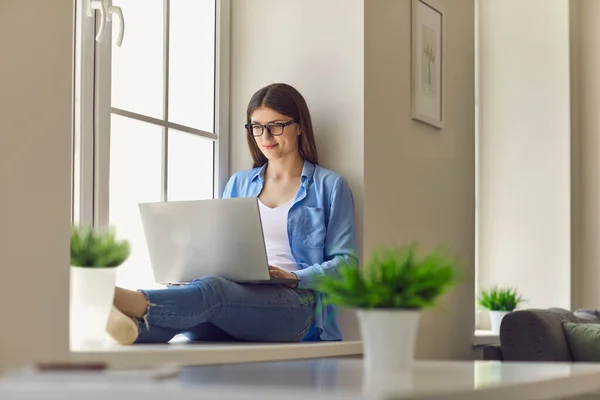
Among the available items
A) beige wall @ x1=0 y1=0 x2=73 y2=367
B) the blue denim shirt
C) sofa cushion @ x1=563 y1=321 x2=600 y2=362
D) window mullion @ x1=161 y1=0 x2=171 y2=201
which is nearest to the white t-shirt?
the blue denim shirt

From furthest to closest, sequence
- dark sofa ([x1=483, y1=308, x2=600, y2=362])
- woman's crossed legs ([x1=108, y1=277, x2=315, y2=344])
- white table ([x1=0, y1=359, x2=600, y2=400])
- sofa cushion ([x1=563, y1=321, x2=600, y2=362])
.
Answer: sofa cushion ([x1=563, y1=321, x2=600, y2=362]), dark sofa ([x1=483, y1=308, x2=600, y2=362]), woman's crossed legs ([x1=108, y1=277, x2=315, y2=344]), white table ([x1=0, y1=359, x2=600, y2=400])

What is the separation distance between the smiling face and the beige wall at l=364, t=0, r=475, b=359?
0.27 metres

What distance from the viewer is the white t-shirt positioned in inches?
138

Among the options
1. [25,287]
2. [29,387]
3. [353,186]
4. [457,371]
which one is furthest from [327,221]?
[29,387]

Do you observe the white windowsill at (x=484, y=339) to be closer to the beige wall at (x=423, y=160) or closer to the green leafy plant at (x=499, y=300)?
the beige wall at (x=423, y=160)

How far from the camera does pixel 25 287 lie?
7.50 ft

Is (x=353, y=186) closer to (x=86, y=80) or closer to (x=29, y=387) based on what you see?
(x=86, y=80)

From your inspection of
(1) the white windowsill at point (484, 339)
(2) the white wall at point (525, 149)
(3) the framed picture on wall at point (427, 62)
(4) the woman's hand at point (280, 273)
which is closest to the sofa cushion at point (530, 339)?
(1) the white windowsill at point (484, 339)

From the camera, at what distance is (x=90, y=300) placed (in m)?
2.53

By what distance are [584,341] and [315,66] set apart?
1.63 metres

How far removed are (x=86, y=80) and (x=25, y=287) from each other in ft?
3.45

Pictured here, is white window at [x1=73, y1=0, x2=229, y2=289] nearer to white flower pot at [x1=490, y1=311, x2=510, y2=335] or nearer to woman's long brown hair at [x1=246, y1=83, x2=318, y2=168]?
woman's long brown hair at [x1=246, y1=83, x2=318, y2=168]

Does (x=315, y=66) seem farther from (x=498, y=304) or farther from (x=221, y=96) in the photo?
(x=498, y=304)

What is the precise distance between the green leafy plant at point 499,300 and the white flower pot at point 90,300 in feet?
10.6
